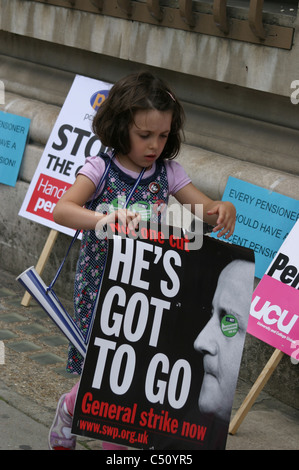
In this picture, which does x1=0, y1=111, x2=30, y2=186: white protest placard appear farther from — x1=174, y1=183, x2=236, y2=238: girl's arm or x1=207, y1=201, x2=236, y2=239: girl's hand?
x1=207, y1=201, x2=236, y2=239: girl's hand

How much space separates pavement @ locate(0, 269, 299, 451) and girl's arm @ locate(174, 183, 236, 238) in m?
1.20

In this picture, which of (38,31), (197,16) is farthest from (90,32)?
(197,16)

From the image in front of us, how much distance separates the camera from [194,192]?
11.0 feet

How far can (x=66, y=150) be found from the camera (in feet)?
18.4

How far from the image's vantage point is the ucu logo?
405cm

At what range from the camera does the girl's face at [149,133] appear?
3102mm

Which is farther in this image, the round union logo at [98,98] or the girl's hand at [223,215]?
the round union logo at [98,98]

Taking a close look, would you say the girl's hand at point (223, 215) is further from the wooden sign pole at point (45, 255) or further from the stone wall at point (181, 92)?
the wooden sign pole at point (45, 255)

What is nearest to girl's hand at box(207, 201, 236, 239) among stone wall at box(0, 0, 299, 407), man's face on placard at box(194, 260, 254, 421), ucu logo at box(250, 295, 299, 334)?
man's face on placard at box(194, 260, 254, 421)

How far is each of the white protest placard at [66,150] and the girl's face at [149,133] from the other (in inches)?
90.9

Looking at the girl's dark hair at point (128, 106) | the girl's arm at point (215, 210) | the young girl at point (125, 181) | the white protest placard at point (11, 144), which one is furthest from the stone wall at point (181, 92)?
the girl's dark hair at point (128, 106)

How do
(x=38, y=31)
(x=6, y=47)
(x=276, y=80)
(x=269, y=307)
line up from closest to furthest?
(x=269, y=307) → (x=276, y=80) → (x=38, y=31) → (x=6, y=47)
